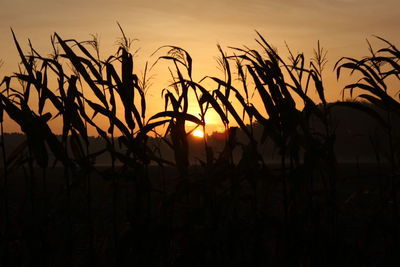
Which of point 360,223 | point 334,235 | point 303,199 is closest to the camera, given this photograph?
point 303,199

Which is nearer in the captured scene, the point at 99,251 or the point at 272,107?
the point at 272,107

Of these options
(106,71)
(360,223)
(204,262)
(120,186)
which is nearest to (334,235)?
(204,262)

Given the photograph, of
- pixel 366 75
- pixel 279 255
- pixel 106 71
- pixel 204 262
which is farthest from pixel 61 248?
pixel 366 75

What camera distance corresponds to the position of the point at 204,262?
337cm

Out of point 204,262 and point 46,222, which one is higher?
point 46,222

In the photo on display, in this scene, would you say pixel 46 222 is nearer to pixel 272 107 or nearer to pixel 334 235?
pixel 272 107

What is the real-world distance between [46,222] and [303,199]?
173 cm

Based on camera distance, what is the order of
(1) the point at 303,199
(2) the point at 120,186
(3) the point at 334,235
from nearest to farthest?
1. (1) the point at 303,199
2. (3) the point at 334,235
3. (2) the point at 120,186

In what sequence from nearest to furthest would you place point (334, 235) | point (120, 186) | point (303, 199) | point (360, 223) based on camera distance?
point (303, 199) → point (334, 235) → point (120, 186) → point (360, 223)

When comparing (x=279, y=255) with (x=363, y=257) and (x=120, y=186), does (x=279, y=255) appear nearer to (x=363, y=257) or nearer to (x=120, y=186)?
(x=363, y=257)

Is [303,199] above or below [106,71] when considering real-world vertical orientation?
below

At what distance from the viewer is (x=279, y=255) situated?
3271mm

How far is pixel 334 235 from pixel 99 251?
1717mm

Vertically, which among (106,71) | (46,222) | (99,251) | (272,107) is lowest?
(99,251)
